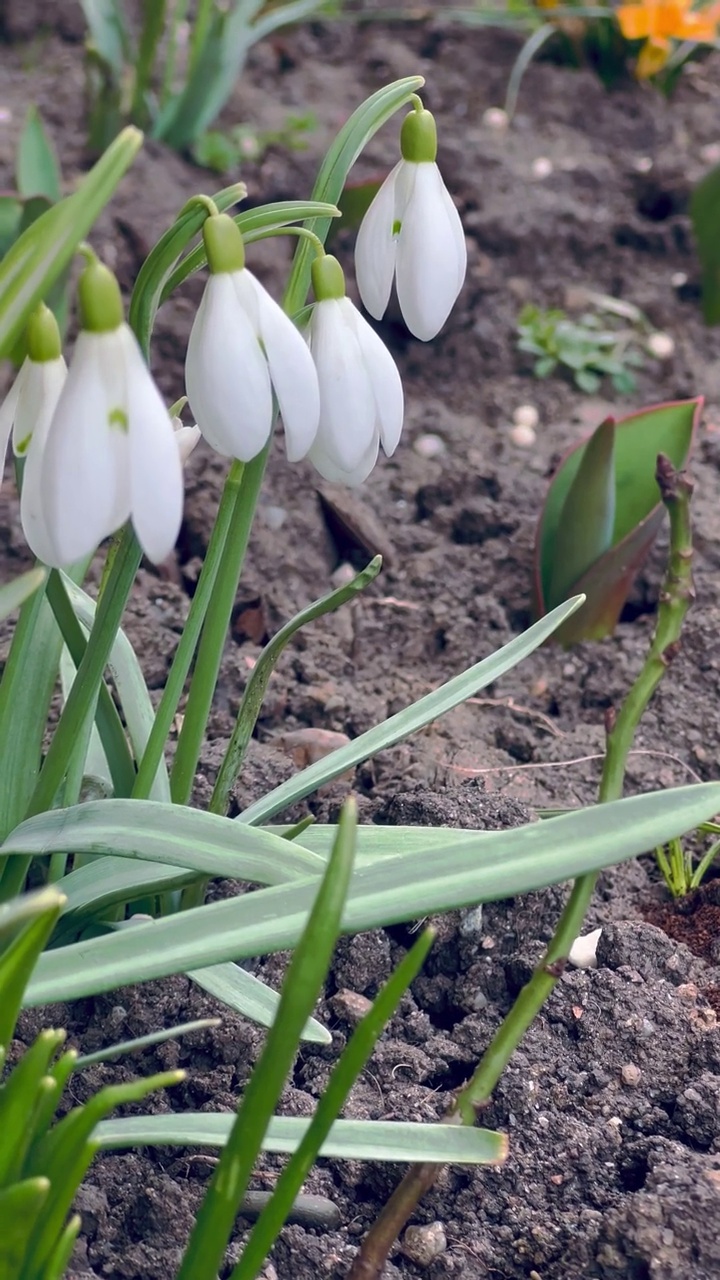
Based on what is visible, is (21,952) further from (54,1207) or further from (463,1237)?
(463,1237)

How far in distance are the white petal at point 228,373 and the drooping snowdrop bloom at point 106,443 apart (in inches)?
2.8

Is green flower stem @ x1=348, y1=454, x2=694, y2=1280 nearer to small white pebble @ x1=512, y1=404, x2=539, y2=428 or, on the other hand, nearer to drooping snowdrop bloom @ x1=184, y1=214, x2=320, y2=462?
drooping snowdrop bloom @ x1=184, y1=214, x2=320, y2=462

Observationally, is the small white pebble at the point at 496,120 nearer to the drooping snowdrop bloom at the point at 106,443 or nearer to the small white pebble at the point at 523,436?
the small white pebble at the point at 523,436

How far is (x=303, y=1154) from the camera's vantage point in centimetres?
75

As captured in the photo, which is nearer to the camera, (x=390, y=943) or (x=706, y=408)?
(x=390, y=943)

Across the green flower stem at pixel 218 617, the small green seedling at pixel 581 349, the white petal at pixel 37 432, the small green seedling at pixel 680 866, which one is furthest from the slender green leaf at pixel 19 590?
the small green seedling at pixel 581 349

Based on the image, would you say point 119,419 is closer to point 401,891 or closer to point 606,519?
point 401,891

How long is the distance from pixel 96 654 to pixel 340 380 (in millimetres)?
299

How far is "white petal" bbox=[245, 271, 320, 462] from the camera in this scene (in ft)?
2.63

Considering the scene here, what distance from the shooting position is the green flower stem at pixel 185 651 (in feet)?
3.40

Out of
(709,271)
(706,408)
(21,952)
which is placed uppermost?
Result: (21,952)

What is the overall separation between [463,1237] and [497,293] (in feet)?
6.02

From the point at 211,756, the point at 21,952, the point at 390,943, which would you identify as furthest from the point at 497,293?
the point at 21,952

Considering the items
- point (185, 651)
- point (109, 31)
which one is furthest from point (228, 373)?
point (109, 31)
